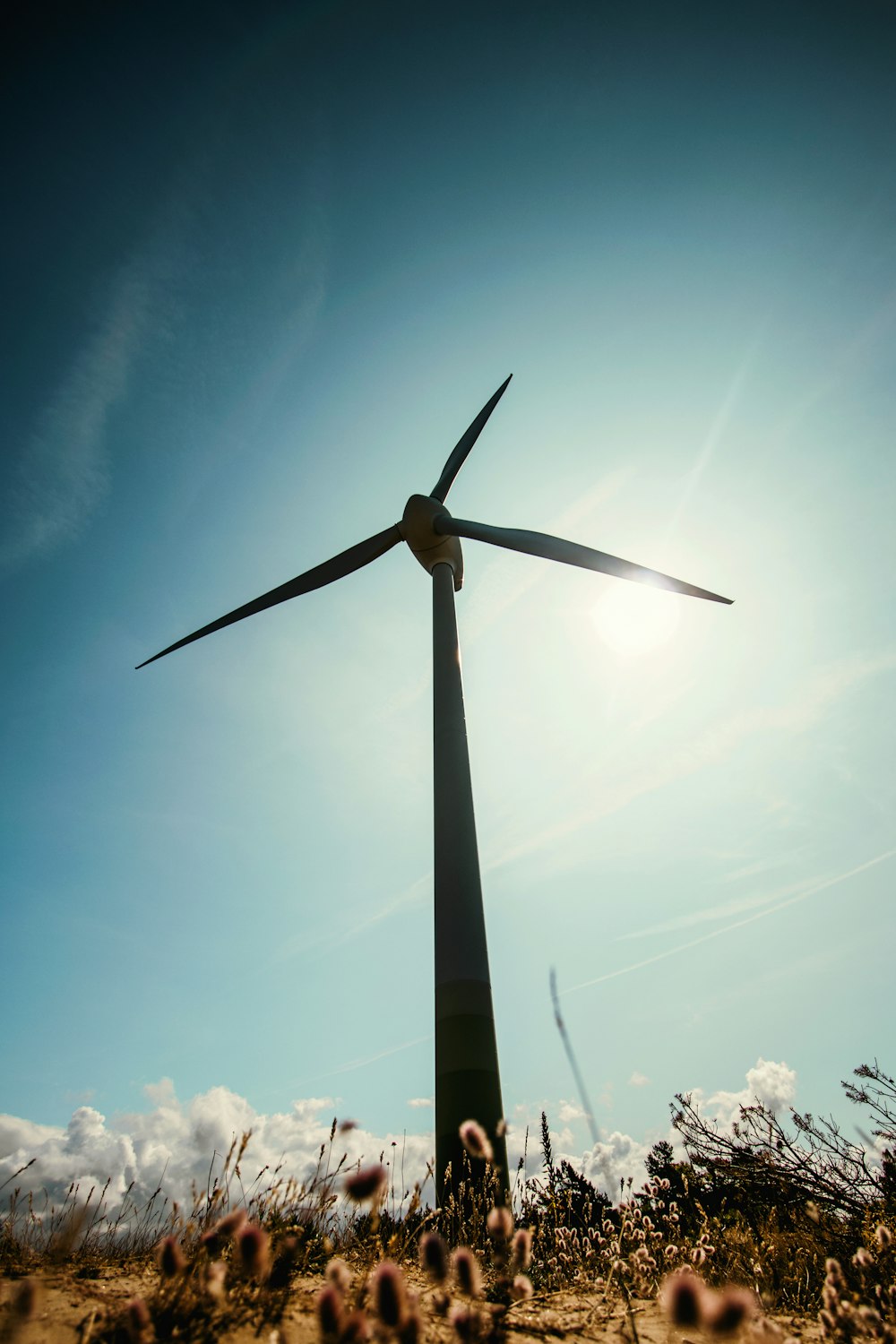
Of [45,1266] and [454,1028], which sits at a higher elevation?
[454,1028]

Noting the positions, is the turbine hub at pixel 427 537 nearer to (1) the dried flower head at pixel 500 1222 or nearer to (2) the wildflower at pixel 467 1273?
(1) the dried flower head at pixel 500 1222

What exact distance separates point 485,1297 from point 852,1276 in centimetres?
376

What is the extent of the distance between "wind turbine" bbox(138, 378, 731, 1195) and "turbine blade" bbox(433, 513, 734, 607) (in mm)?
24

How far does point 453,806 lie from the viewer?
11.7 metres

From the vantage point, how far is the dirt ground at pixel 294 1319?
2.79 metres

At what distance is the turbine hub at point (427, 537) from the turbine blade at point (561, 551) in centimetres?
23

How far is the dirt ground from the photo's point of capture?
279 centimetres

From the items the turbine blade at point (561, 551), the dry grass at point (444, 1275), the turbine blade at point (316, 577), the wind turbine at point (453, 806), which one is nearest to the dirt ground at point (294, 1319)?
the dry grass at point (444, 1275)

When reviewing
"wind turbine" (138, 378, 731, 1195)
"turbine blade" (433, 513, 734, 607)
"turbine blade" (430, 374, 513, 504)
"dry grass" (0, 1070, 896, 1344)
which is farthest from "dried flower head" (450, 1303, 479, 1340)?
"turbine blade" (430, 374, 513, 504)

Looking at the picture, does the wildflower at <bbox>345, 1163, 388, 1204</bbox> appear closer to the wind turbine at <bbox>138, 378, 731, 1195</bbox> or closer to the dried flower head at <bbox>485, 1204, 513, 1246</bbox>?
the dried flower head at <bbox>485, 1204, 513, 1246</bbox>

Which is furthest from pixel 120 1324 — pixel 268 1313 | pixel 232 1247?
pixel 232 1247

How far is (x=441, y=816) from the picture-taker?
38.1 feet

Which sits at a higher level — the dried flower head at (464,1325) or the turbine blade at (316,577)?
the turbine blade at (316,577)

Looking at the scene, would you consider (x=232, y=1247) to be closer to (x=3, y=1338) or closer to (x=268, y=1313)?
(x=268, y=1313)
